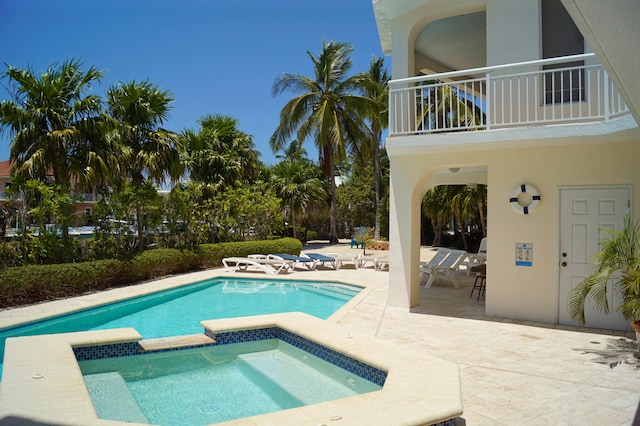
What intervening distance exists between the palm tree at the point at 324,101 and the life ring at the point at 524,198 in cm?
1881

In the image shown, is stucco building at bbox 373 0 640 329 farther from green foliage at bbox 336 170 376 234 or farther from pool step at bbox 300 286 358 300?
green foliage at bbox 336 170 376 234

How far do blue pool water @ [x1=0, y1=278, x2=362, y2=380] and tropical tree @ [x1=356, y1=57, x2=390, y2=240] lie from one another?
15840mm

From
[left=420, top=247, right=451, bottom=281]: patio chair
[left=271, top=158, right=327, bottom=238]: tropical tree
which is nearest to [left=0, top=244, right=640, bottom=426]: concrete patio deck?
[left=420, top=247, right=451, bottom=281]: patio chair

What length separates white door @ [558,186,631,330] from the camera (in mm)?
8023

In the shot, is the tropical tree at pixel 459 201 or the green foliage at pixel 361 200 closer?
the tropical tree at pixel 459 201

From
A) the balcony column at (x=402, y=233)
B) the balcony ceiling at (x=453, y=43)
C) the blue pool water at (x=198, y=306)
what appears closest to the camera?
the blue pool water at (x=198, y=306)

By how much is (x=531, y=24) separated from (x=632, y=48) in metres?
6.67

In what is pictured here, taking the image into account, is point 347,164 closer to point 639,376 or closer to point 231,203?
point 231,203

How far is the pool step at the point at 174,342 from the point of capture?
23.1 feet

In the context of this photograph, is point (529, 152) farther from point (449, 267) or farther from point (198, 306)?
point (198, 306)

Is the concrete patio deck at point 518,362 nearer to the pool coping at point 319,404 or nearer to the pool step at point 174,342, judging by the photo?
the pool coping at point 319,404

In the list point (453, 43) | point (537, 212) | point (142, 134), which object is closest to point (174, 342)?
point (537, 212)

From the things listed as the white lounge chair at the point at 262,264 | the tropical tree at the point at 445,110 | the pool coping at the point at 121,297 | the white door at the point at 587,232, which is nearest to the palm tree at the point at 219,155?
the white lounge chair at the point at 262,264

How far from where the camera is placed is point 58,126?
12.4 metres
